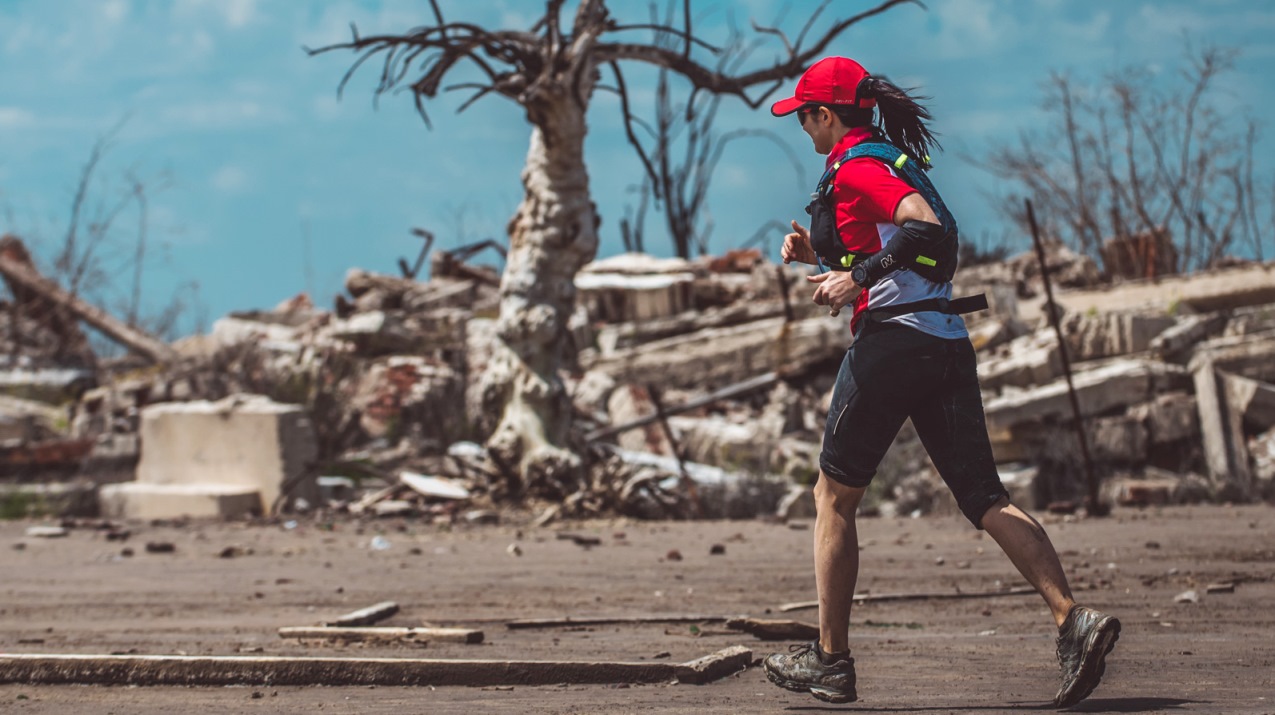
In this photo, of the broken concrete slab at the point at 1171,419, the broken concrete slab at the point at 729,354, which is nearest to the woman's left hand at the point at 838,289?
the broken concrete slab at the point at 1171,419

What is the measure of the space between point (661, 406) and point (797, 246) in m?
7.23

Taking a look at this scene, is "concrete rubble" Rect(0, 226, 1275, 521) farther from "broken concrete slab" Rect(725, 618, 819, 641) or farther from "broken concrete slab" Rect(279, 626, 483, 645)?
"broken concrete slab" Rect(279, 626, 483, 645)

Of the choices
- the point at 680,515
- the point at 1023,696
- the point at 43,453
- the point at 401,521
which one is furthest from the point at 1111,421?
the point at 43,453

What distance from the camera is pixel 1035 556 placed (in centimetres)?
359

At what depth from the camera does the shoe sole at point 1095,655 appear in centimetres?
345

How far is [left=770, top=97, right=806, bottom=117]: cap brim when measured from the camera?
387 centimetres

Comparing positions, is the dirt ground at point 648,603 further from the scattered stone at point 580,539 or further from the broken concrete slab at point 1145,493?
the broken concrete slab at point 1145,493

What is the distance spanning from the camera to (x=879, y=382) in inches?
144

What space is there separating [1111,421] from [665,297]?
8.19 metres

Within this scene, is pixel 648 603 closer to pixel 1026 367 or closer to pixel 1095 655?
pixel 1095 655

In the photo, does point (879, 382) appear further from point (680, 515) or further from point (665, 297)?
point (665, 297)

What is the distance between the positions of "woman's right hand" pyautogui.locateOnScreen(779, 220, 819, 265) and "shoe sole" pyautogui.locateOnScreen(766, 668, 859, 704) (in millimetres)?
1233

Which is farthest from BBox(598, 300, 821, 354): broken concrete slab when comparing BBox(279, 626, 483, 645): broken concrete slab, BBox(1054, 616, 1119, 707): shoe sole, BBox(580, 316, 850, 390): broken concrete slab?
BBox(1054, 616, 1119, 707): shoe sole

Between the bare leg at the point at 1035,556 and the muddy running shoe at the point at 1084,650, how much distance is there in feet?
0.21
